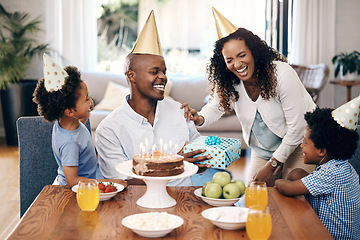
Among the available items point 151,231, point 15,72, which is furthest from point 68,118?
point 15,72

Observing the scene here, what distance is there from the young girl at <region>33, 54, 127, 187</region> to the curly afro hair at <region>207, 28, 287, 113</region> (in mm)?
705

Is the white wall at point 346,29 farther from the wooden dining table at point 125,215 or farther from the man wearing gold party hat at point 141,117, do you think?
the wooden dining table at point 125,215

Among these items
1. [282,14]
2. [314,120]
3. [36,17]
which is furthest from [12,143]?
[314,120]

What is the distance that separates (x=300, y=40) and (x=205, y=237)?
5.55 metres

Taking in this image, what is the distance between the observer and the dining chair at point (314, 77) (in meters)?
5.79

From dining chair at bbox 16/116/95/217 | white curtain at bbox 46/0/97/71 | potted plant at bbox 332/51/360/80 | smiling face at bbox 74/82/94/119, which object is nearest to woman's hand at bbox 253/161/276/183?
smiling face at bbox 74/82/94/119

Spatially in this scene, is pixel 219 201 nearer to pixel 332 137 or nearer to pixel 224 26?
pixel 332 137

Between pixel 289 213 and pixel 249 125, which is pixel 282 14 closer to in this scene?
pixel 249 125

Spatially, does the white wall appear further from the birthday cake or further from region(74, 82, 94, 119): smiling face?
the birthday cake

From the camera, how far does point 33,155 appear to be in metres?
2.35

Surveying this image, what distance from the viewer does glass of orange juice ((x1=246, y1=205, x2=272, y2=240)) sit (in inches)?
54.7

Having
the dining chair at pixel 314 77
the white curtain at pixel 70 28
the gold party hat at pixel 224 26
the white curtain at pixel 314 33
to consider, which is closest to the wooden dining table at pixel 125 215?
the gold party hat at pixel 224 26

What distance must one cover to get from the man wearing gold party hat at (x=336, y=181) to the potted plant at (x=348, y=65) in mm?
4338

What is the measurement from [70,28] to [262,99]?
4618mm
